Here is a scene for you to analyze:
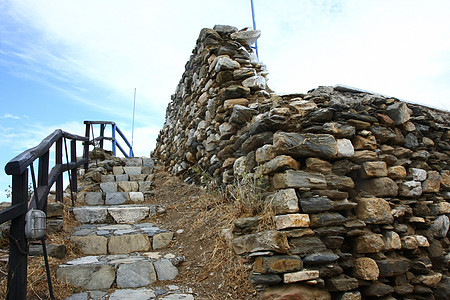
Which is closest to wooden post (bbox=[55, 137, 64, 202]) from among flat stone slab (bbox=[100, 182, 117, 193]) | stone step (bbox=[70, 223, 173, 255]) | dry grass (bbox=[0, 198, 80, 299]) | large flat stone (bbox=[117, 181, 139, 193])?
stone step (bbox=[70, 223, 173, 255])

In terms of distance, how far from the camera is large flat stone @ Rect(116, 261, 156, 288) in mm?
2707

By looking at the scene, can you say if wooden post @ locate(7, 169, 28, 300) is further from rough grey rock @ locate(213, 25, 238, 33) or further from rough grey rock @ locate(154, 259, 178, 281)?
rough grey rock @ locate(213, 25, 238, 33)

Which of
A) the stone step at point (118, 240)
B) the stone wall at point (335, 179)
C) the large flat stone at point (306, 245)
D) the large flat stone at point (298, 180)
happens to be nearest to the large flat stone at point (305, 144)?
the stone wall at point (335, 179)

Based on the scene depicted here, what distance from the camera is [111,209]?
4.23 m

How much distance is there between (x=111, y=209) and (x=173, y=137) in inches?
105

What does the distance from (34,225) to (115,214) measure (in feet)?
6.72

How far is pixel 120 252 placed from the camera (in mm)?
3346

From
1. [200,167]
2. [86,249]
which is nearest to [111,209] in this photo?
[86,249]

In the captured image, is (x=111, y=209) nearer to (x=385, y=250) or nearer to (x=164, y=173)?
(x=164, y=173)

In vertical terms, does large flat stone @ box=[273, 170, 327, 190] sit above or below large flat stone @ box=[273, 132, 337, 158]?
below

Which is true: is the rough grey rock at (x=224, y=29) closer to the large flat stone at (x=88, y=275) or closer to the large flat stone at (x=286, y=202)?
the large flat stone at (x=286, y=202)

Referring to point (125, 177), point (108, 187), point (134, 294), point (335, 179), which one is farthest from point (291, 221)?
point (125, 177)

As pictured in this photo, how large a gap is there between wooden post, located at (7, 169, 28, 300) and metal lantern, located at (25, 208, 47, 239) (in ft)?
0.18

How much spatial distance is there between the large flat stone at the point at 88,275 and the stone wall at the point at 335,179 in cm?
118
